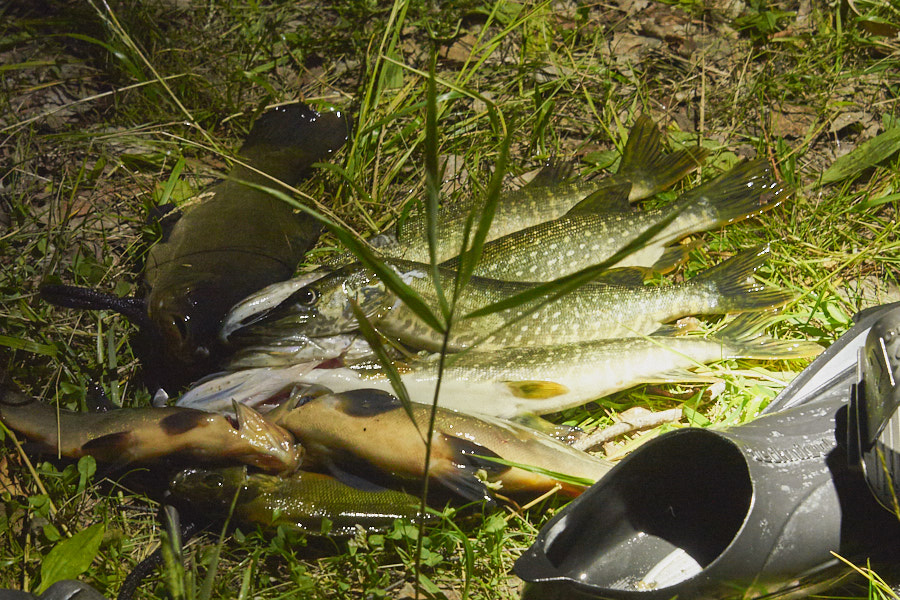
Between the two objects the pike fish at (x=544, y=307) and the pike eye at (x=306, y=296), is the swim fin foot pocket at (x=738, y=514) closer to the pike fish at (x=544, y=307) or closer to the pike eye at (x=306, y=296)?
the pike fish at (x=544, y=307)

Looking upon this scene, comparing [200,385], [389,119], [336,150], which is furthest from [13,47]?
[200,385]

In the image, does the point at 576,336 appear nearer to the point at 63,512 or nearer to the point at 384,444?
the point at 384,444

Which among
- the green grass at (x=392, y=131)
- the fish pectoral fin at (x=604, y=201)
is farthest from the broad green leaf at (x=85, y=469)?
the fish pectoral fin at (x=604, y=201)

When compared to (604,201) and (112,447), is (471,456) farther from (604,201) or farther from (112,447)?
(604,201)

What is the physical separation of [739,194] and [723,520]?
1836mm

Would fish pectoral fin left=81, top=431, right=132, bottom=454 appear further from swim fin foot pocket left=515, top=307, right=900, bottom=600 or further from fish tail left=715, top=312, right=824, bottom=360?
fish tail left=715, top=312, right=824, bottom=360

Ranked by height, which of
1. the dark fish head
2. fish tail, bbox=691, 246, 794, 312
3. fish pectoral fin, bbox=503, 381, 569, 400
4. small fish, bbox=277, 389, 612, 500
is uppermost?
fish tail, bbox=691, 246, 794, 312

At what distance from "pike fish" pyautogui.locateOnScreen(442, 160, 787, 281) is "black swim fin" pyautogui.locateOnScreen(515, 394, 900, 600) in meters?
1.23

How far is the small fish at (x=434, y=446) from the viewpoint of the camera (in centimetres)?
252

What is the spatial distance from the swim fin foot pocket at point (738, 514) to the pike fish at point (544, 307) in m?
0.71

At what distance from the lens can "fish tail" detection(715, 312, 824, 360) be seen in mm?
3021

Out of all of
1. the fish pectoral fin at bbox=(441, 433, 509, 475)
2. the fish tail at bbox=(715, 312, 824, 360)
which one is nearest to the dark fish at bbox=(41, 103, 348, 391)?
the fish pectoral fin at bbox=(441, 433, 509, 475)

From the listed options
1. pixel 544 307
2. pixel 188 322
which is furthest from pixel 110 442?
pixel 544 307

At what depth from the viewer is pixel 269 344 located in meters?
2.98
